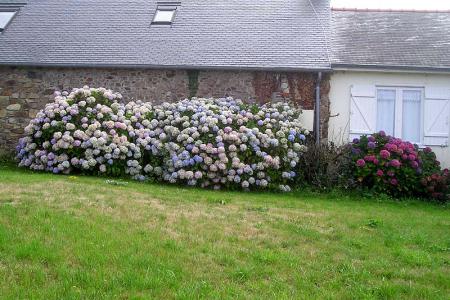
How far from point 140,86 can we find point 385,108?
592 cm

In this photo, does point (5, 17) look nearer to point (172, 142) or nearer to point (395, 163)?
point (172, 142)

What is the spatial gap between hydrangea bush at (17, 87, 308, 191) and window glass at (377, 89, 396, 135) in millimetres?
2047

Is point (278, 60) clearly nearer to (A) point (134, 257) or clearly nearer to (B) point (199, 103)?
(B) point (199, 103)

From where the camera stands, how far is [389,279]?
184 inches

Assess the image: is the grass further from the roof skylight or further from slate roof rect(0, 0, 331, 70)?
the roof skylight

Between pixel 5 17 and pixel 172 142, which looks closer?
→ pixel 172 142

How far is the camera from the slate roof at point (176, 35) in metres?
12.4

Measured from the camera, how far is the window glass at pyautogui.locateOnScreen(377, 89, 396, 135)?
1182 centimetres

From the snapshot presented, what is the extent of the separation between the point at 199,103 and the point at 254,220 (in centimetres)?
501

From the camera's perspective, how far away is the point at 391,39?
12961 millimetres

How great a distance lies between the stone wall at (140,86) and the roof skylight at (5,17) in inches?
95.7

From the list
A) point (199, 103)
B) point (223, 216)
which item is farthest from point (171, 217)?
point (199, 103)

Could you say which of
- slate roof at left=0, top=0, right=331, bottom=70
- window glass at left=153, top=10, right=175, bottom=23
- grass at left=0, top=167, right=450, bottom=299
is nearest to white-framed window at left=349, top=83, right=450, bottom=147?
slate roof at left=0, top=0, right=331, bottom=70

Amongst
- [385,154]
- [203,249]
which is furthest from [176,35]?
[203,249]
